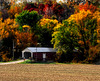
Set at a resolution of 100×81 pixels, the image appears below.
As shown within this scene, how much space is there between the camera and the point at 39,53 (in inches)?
2527

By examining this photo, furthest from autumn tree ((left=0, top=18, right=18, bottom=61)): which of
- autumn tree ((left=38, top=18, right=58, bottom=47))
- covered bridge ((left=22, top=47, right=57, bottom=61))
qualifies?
autumn tree ((left=38, top=18, right=58, bottom=47))

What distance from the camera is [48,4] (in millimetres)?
121625

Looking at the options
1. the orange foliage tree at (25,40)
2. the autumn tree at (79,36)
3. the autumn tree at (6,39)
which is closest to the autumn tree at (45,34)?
the orange foliage tree at (25,40)

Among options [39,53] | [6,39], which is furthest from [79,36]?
[6,39]

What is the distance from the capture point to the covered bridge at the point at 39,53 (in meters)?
63.7

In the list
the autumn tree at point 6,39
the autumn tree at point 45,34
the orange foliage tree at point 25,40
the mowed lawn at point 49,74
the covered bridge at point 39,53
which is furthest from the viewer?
the orange foliage tree at point 25,40

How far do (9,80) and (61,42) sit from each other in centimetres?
3438

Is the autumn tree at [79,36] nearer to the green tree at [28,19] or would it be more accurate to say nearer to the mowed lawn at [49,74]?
the green tree at [28,19]

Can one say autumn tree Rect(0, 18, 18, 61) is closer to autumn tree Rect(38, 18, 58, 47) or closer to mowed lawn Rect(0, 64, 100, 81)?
autumn tree Rect(38, 18, 58, 47)

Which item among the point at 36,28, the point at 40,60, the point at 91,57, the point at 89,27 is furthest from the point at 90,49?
the point at 36,28

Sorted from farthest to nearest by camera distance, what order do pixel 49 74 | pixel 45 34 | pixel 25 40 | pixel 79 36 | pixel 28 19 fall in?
1. pixel 28 19
2. pixel 25 40
3. pixel 45 34
4. pixel 79 36
5. pixel 49 74

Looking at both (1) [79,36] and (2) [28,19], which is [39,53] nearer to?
(1) [79,36]

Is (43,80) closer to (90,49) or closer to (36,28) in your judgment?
(90,49)

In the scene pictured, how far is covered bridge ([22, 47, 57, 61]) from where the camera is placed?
63.7 meters
